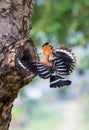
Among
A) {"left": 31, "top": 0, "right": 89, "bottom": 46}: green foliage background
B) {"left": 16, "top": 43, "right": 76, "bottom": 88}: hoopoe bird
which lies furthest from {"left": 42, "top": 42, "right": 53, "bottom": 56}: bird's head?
{"left": 31, "top": 0, "right": 89, "bottom": 46}: green foliage background

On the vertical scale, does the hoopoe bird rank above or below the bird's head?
below

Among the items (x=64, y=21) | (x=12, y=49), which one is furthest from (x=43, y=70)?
(x=64, y=21)

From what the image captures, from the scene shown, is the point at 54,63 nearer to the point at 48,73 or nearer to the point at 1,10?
the point at 48,73

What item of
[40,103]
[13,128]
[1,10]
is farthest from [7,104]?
[40,103]

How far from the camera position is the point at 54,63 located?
1.86 m

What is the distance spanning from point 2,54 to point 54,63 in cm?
18

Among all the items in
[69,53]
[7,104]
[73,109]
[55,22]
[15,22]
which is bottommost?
[7,104]

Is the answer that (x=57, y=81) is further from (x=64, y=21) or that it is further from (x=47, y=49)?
(x=64, y=21)

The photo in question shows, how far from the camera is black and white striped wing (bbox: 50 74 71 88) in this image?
5.86ft

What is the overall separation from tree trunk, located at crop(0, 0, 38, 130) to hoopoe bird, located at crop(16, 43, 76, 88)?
0.13 feet

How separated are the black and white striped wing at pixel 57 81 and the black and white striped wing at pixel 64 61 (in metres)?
0.05

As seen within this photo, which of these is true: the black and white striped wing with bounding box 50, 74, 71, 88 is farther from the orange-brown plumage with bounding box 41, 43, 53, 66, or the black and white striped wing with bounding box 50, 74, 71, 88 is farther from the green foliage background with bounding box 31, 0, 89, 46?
the green foliage background with bounding box 31, 0, 89, 46

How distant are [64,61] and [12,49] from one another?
0.60 ft

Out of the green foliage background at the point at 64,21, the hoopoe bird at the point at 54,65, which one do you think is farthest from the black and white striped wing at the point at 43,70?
the green foliage background at the point at 64,21
